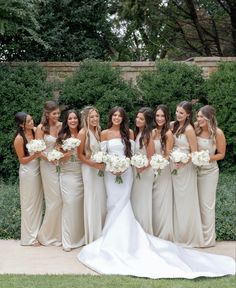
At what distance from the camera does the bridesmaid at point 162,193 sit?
310 inches

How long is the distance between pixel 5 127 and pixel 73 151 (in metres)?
4.55

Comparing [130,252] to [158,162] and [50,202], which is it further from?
[50,202]

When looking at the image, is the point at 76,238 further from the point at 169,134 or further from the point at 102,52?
the point at 102,52

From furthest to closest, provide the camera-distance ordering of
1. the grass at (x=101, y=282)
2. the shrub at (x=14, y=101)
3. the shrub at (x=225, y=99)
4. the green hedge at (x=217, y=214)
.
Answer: the shrub at (x=225, y=99)
the shrub at (x=14, y=101)
the green hedge at (x=217, y=214)
the grass at (x=101, y=282)

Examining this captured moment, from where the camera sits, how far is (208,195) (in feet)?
26.3

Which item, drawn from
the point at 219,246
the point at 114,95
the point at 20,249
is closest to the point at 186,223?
the point at 219,246

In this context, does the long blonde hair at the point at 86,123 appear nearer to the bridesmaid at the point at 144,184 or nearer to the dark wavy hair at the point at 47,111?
the dark wavy hair at the point at 47,111

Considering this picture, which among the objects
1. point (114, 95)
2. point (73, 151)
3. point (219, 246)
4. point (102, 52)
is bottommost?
point (219, 246)

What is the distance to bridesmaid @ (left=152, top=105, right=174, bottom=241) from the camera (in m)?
7.88

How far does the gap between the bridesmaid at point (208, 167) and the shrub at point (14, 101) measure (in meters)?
4.88

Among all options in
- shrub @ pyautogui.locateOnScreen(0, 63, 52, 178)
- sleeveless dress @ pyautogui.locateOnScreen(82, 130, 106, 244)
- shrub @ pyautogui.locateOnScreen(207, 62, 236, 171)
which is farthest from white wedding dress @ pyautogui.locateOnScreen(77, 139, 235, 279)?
shrub @ pyautogui.locateOnScreen(207, 62, 236, 171)

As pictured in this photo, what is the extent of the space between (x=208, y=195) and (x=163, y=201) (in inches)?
27.1

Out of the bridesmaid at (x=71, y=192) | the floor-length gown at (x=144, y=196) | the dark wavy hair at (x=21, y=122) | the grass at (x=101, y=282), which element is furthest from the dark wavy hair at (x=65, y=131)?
the grass at (x=101, y=282)

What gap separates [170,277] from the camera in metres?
6.24
